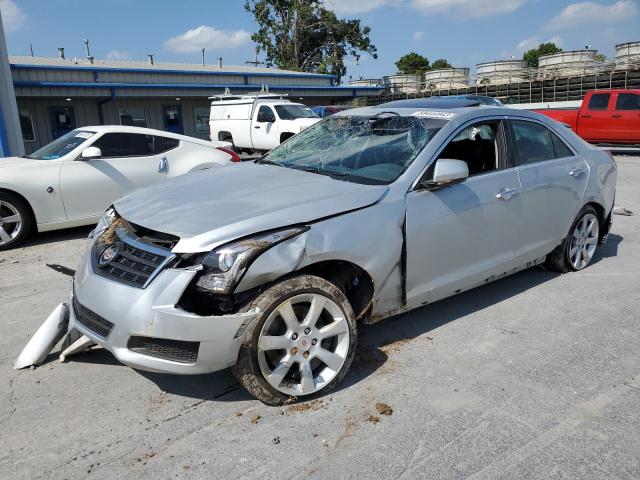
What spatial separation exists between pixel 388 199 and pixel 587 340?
1880 millimetres

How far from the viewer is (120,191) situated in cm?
748

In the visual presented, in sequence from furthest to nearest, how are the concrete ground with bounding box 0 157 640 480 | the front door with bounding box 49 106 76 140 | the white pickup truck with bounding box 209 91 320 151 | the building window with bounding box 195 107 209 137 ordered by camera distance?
the building window with bounding box 195 107 209 137
the front door with bounding box 49 106 76 140
the white pickup truck with bounding box 209 91 320 151
the concrete ground with bounding box 0 157 640 480

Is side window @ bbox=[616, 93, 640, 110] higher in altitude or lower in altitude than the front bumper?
higher

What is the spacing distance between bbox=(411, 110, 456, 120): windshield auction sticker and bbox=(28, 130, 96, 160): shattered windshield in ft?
16.8

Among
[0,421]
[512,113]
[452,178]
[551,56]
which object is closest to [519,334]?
[452,178]

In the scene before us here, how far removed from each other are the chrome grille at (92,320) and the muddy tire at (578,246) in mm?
4171

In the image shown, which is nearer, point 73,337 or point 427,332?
point 73,337

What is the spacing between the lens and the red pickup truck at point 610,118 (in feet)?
54.6

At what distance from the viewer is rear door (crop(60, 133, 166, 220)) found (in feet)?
23.4

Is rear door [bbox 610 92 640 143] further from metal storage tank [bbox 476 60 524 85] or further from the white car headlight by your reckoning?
metal storage tank [bbox 476 60 524 85]

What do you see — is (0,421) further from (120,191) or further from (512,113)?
(120,191)

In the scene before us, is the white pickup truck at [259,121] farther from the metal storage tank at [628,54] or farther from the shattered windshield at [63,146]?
the metal storage tank at [628,54]

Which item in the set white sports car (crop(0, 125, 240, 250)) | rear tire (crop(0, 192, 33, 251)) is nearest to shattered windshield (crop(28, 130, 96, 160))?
white sports car (crop(0, 125, 240, 250))

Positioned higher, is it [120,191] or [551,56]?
[551,56]
